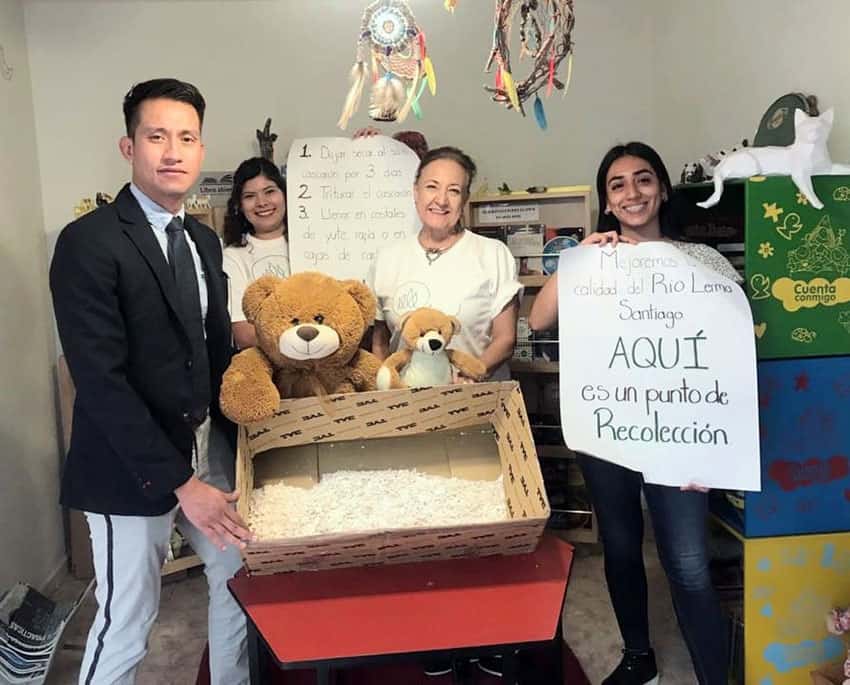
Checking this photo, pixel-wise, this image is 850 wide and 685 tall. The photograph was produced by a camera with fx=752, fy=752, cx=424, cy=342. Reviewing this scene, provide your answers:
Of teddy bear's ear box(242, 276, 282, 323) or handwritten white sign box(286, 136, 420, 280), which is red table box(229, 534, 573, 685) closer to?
teddy bear's ear box(242, 276, 282, 323)

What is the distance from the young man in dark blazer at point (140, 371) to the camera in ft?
4.53

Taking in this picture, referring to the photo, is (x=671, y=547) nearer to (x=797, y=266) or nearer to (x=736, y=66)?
(x=797, y=266)

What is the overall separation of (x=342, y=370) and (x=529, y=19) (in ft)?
2.94

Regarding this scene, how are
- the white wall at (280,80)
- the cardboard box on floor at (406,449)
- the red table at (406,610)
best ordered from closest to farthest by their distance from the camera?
the red table at (406,610), the cardboard box on floor at (406,449), the white wall at (280,80)

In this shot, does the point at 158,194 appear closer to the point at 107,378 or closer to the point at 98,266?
the point at 98,266

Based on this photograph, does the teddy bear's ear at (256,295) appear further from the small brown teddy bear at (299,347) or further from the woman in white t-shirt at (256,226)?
the woman in white t-shirt at (256,226)

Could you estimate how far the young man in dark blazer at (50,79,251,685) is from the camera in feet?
4.53

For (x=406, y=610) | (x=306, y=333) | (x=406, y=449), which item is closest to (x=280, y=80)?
(x=306, y=333)

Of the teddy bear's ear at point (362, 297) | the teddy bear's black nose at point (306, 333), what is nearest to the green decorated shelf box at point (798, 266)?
the teddy bear's ear at point (362, 297)

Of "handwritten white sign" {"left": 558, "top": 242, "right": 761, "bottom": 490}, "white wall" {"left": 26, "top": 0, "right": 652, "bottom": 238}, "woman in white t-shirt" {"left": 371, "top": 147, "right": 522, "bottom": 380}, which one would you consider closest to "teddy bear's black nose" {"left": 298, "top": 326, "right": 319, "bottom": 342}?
"woman in white t-shirt" {"left": 371, "top": 147, "right": 522, "bottom": 380}

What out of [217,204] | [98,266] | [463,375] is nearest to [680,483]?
[463,375]

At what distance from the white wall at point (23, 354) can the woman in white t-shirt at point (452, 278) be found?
4.26 ft

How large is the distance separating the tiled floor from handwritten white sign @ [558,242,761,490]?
0.80 m

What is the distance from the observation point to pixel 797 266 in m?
1.59
